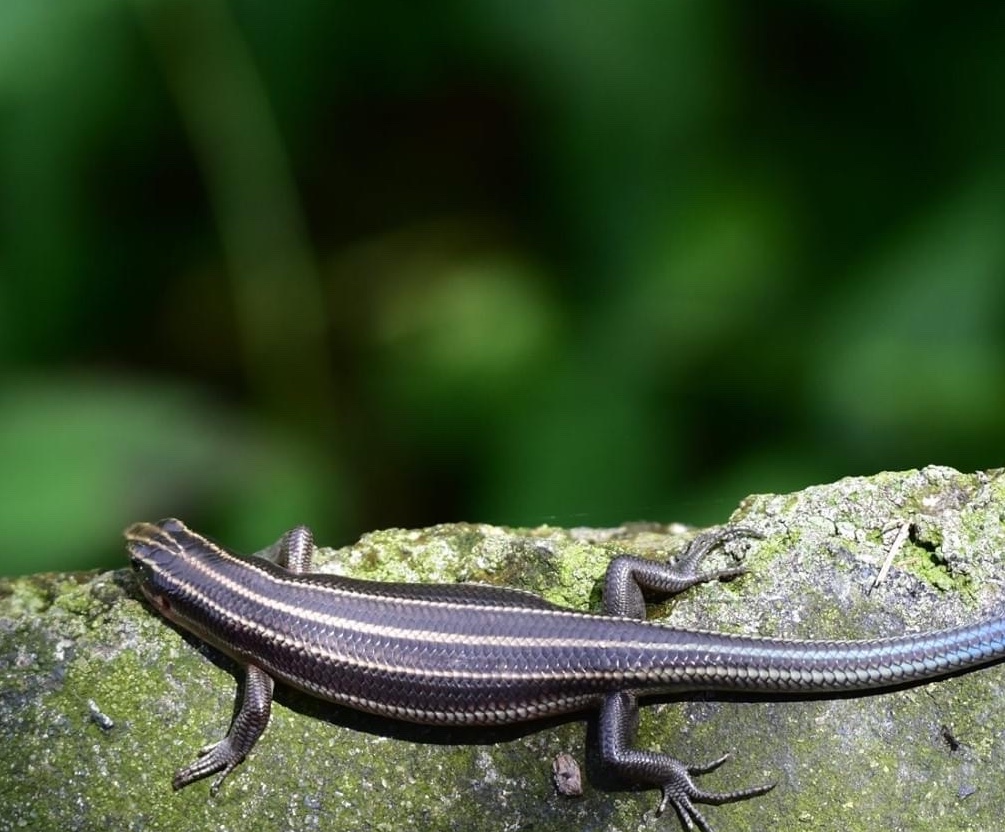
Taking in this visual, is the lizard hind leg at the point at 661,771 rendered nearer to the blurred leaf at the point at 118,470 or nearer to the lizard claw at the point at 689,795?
the lizard claw at the point at 689,795

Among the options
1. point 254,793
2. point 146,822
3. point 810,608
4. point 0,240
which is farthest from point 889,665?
point 0,240

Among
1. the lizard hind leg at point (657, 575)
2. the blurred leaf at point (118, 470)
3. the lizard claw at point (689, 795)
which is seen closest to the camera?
the lizard claw at point (689, 795)

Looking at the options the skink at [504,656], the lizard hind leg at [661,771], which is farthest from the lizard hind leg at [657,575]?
the lizard hind leg at [661,771]

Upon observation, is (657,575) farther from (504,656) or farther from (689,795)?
(689,795)

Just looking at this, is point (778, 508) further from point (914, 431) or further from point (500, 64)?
point (500, 64)

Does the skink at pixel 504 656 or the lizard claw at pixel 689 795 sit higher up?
the skink at pixel 504 656
